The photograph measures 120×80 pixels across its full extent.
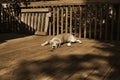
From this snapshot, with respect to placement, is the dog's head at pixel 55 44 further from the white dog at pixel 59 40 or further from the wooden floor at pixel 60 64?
the wooden floor at pixel 60 64

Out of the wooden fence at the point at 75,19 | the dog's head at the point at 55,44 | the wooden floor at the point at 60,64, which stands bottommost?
the wooden floor at the point at 60,64

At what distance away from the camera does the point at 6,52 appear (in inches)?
237

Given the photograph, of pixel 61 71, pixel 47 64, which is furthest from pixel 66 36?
pixel 61 71

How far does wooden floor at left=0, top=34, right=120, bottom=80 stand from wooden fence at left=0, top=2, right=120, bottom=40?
2.42 m

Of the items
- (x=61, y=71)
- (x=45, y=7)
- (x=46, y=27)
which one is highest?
(x=45, y=7)

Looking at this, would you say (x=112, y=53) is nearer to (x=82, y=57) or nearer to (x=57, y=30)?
(x=82, y=57)

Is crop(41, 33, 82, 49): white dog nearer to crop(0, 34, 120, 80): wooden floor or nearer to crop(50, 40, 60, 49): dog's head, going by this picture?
crop(50, 40, 60, 49): dog's head

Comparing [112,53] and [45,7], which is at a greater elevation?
[45,7]

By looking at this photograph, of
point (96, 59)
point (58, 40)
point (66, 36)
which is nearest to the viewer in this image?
point (96, 59)

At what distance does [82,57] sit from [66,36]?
2.06m

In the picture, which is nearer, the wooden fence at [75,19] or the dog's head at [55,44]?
the dog's head at [55,44]

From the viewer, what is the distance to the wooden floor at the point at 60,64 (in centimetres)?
400

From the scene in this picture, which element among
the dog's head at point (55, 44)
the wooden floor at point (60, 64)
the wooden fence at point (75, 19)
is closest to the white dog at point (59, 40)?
the dog's head at point (55, 44)

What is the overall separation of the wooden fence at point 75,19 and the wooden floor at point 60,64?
242 centimetres
